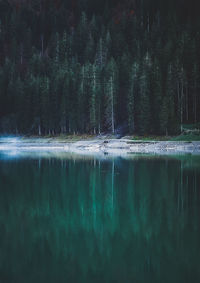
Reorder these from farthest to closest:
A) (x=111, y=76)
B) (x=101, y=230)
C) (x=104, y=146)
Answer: (x=111, y=76)
(x=104, y=146)
(x=101, y=230)

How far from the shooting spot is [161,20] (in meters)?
106

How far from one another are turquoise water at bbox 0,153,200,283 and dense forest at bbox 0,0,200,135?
138 ft

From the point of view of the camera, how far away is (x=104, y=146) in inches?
2464

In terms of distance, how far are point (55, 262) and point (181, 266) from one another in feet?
11.5

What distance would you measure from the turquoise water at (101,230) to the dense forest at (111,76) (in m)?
42.0

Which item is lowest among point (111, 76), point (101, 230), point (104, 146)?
point (104, 146)

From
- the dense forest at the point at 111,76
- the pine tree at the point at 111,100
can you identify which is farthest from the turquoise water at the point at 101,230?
the pine tree at the point at 111,100

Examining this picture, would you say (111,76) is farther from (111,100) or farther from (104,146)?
(104,146)

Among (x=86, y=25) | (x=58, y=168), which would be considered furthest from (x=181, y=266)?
(x=86, y=25)

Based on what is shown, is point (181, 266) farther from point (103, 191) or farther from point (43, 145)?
point (43, 145)

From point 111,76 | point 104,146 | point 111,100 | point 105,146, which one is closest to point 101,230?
point 105,146

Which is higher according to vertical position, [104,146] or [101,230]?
[101,230]

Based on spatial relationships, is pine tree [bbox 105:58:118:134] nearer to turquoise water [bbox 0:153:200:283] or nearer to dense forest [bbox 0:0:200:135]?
dense forest [bbox 0:0:200:135]

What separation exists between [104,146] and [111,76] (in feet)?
68.7
